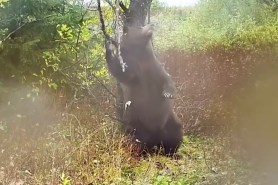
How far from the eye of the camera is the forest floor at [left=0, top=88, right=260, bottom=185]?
201 centimetres

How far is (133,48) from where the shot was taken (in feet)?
7.35

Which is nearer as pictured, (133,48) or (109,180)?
(109,180)

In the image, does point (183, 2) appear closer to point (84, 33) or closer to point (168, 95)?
point (84, 33)

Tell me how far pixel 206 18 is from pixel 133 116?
28.6 inches

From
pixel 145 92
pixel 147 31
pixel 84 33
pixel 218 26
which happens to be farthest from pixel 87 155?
pixel 218 26

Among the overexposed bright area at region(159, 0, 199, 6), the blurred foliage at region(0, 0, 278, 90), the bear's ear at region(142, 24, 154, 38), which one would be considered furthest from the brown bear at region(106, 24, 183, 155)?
the overexposed bright area at region(159, 0, 199, 6)

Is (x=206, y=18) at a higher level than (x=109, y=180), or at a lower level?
higher

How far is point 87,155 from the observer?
6.89 ft

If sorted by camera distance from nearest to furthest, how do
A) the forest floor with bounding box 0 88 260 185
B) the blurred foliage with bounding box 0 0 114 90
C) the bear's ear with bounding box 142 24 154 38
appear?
the forest floor with bounding box 0 88 260 185
the bear's ear with bounding box 142 24 154 38
the blurred foliage with bounding box 0 0 114 90

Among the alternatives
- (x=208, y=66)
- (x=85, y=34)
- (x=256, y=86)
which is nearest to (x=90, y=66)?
(x=85, y=34)

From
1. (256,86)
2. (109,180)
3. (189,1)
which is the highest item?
(189,1)

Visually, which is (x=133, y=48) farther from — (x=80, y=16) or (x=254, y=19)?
(x=254, y=19)

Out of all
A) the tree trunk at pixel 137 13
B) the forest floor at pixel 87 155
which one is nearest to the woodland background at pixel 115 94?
the forest floor at pixel 87 155

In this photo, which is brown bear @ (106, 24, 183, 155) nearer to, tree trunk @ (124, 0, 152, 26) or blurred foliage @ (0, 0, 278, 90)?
tree trunk @ (124, 0, 152, 26)
